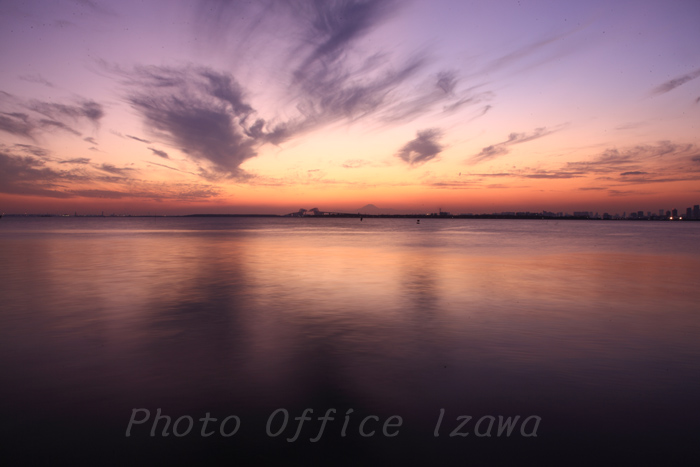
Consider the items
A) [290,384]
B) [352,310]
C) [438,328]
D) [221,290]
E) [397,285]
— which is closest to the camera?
[290,384]

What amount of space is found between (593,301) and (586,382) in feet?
31.6

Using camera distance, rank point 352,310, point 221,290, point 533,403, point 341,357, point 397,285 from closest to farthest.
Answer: point 533,403, point 341,357, point 352,310, point 221,290, point 397,285

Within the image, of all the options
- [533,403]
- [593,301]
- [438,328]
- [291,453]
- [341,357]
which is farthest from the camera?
[593,301]

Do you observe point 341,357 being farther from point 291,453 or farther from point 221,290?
point 221,290

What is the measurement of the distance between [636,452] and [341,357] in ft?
17.4

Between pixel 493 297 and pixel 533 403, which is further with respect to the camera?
pixel 493 297

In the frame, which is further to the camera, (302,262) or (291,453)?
(302,262)

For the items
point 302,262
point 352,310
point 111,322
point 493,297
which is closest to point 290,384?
point 352,310

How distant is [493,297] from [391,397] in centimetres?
1063

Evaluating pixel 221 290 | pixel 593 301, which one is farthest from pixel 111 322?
pixel 593 301

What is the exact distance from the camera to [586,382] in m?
7.49

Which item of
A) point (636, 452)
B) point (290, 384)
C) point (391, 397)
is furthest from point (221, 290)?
point (636, 452)

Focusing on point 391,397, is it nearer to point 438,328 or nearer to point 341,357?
point 341,357

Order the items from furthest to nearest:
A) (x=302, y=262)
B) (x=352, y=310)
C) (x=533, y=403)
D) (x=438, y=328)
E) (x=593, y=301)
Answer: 1. (x=302, y=262)
2. (x=593, y=301)
3. (x=352, y=310)
4. (x=438, y=328)
5. (x=533, y=403)
